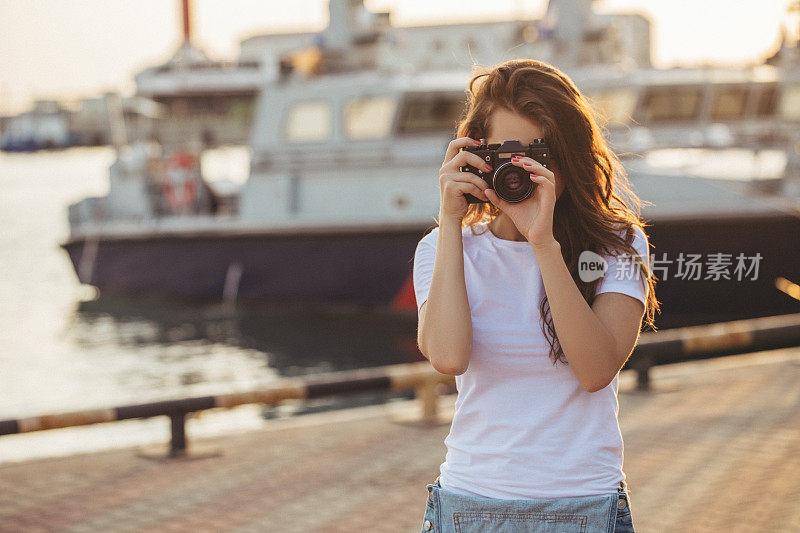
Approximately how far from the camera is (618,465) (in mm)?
1725

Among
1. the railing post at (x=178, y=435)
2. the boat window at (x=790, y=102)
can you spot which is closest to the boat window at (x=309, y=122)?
the boat window at (x=790, y=102)

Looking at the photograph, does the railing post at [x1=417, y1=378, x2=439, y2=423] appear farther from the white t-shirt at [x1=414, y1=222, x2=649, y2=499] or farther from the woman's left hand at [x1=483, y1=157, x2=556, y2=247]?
the woman's left hand at [x1=483, y1=157, x2=556, y2=247]

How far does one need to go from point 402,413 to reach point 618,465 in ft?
15.2

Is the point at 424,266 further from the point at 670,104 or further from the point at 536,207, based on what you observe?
the point at 670,104

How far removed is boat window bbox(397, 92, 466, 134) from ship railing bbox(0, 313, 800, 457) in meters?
7.24

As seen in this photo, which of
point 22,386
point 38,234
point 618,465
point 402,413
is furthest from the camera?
point 38,234

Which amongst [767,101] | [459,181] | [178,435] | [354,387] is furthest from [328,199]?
[459,181]

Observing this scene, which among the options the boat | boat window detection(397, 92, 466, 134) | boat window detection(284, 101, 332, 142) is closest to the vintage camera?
the boat

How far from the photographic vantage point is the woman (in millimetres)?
1677

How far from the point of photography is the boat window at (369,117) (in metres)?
13.6

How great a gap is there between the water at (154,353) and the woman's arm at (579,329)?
672 cm

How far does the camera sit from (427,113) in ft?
44.6

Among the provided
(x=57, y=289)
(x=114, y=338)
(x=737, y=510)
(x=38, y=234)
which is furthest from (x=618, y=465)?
(x=38, y=234)

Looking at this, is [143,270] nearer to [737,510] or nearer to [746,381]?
[746,381]
